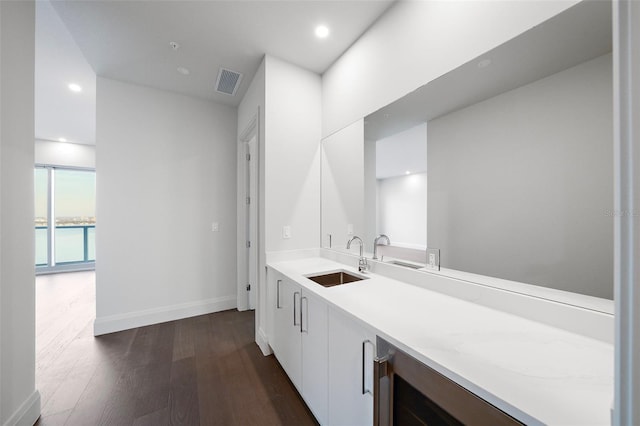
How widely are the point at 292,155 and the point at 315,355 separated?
1.67m

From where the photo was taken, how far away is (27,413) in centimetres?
141

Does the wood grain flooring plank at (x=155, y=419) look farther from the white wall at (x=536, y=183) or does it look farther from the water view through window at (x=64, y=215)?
the water view through window at (x=64, y=215)

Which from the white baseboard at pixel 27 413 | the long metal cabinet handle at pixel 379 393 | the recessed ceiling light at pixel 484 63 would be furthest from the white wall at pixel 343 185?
the white baseboard at pixel 27 413

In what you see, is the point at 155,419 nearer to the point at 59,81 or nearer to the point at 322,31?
the point at 322,31

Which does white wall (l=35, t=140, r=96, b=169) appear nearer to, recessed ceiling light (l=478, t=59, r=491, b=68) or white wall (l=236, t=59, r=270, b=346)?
white wall (l=236, t=59, r=270, b=346)

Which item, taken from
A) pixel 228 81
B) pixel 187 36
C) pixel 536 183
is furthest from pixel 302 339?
pixel 228 81

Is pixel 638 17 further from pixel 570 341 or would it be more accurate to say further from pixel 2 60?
pixel 2 60

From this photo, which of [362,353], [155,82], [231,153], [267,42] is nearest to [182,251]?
[231,153]

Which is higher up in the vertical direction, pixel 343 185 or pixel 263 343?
pixel 343 185

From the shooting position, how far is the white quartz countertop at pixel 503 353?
0.55 meters

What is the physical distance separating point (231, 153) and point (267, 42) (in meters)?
1.58

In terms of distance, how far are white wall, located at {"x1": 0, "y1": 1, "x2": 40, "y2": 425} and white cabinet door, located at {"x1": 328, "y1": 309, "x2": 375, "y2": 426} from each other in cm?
179

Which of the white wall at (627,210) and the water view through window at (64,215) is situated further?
the water view through window at (64,215)

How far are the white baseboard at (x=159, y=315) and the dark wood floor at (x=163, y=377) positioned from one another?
0.29 feet
